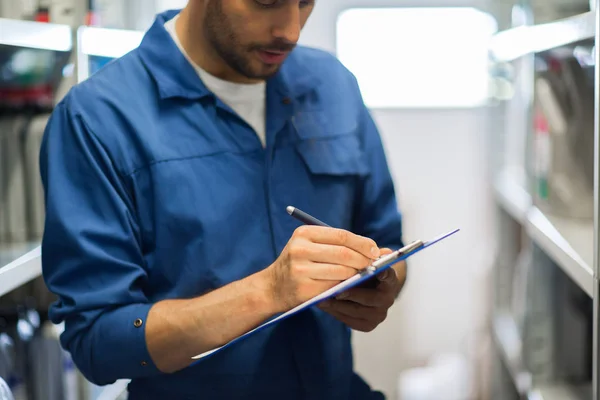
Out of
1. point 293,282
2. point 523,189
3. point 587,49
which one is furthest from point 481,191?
point 293,282

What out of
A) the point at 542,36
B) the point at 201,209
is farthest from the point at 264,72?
the point at 542,36

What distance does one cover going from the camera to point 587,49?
124cm

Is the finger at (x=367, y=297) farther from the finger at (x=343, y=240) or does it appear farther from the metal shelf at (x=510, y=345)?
the metal shelf at (x=510, y=345)

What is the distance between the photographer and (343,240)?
2.18ft

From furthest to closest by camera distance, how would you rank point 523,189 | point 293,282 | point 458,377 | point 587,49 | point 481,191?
1. point 481,191
2. point 458,377
3. point 523,189
4. point 587,49
5. point 293,282

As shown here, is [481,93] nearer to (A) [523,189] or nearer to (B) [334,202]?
(A) [523,189]

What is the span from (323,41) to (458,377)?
3.83 ft

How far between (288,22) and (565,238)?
70 cm

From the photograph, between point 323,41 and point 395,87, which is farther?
point 395,87

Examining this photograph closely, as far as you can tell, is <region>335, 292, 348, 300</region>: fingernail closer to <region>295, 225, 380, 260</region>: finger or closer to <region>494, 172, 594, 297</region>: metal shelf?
<region>295, 225, 380, 260</region>: finger

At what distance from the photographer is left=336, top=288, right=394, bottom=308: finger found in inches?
29.7

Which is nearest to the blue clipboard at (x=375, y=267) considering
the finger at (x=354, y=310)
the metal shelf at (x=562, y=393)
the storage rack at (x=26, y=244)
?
the finger at (x=354, y=310)

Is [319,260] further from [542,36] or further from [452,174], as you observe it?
[452,174]

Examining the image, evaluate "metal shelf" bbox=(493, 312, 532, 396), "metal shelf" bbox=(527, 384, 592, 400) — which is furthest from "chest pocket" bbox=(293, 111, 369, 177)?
"metal shelf" bbox=(493, 312, 532, 396)
